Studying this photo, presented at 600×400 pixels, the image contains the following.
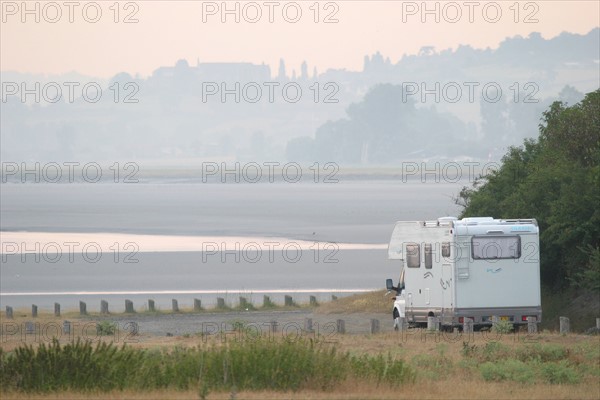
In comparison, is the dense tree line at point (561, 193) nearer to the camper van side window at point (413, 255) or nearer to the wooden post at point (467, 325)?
the wooden post at point (467, 325)

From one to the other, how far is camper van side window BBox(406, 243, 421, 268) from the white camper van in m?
0.52

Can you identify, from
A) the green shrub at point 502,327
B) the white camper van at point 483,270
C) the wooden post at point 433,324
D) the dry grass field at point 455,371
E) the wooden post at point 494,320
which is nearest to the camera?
the dry grass field at point 455,371

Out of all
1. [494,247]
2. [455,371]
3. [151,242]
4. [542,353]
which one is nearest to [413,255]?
[494,247]

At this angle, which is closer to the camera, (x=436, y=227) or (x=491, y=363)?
(x=491, y=363)

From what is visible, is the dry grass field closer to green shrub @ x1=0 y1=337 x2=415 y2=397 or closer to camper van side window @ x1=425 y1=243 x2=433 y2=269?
green shrub @ x1=0 y1=337 x2=415 y2=397

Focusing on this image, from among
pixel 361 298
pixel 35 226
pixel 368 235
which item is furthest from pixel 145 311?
pixel 35 226

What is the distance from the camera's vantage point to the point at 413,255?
104ft

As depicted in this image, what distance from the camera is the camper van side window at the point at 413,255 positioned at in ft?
104

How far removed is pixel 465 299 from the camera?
98.9ft

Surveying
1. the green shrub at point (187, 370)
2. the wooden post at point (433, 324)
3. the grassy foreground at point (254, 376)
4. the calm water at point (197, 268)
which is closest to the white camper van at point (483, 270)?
the wooden post at point (433, 324)

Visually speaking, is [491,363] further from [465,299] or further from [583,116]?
[583,116]

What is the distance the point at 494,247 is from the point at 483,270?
65cm

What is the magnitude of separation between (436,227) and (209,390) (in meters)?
13.9

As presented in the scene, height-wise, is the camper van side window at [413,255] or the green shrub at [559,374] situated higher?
the camper van side window at [413,255]
